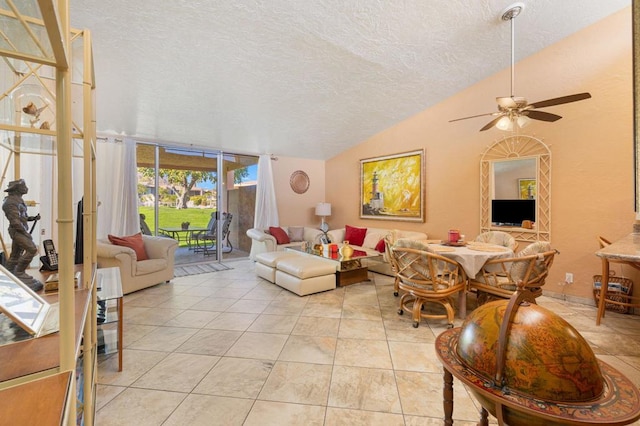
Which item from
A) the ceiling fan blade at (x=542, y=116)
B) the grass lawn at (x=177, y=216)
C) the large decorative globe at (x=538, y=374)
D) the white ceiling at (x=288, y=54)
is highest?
the white ceiling at (x=288, y=54)

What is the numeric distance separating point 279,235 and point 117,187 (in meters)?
2.96

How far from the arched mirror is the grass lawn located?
5181 mm

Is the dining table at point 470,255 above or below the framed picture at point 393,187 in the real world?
below

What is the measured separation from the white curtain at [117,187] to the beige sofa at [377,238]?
3710mm

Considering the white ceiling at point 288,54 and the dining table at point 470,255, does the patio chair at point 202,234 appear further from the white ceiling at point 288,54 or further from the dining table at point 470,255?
the dining table at point 470,255

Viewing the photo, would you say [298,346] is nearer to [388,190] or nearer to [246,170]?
[388,190]

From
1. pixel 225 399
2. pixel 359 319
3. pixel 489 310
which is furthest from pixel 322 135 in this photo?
pixel 489 310

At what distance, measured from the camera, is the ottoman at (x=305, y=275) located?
367 centimetres

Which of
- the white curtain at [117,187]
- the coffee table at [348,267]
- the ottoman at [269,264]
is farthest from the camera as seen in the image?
the white curtain at [117,187]

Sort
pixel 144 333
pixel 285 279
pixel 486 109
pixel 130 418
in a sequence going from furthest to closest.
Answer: pixel 486 109
pixel 285 279
pixel 144 333
pixel 130 418

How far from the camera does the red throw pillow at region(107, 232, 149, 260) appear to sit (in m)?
3.89

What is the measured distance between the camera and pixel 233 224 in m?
6.68

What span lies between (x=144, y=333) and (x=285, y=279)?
69.4 inches

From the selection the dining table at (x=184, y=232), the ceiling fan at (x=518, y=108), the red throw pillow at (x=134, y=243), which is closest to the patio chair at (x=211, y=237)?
the dining table at (x=184, y=232)
